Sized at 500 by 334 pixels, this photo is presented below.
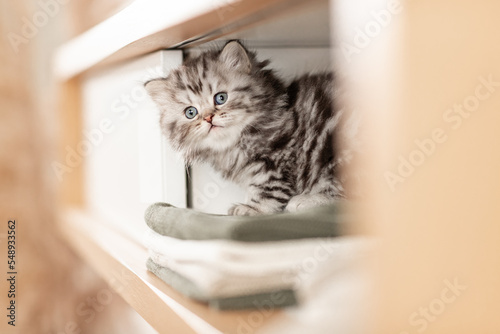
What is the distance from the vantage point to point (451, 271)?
0.44 m

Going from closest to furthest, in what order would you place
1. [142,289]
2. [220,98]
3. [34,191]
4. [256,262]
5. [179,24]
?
[256,262]
[179,24]
[142,289]
[220,98]
[34,191]

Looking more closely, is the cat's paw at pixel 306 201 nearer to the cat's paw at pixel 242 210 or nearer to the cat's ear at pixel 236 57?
the cat's paw at pixel 242 210

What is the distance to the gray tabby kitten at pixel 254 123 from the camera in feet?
2.95

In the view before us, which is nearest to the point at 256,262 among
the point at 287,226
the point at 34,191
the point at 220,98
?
the point at 287,226

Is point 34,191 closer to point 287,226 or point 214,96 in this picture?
point 214,96

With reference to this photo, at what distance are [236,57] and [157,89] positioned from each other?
18 centimetres

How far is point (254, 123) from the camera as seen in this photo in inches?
37.8

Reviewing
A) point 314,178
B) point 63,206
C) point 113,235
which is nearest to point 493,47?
point 314,178

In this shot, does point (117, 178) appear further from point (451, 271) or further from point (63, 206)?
point (451, 271)

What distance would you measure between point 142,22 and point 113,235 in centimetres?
64

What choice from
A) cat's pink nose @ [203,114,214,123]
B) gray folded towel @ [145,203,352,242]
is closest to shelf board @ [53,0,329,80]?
cat's pink nose @ [203,114,214,123]

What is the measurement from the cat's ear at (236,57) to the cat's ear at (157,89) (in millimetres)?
135

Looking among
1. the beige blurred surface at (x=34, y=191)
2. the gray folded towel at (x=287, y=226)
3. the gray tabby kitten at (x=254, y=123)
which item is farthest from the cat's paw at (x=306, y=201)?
the beige blurred surface at (x=34, y=191)

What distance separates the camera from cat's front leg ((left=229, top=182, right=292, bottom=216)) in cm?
89
